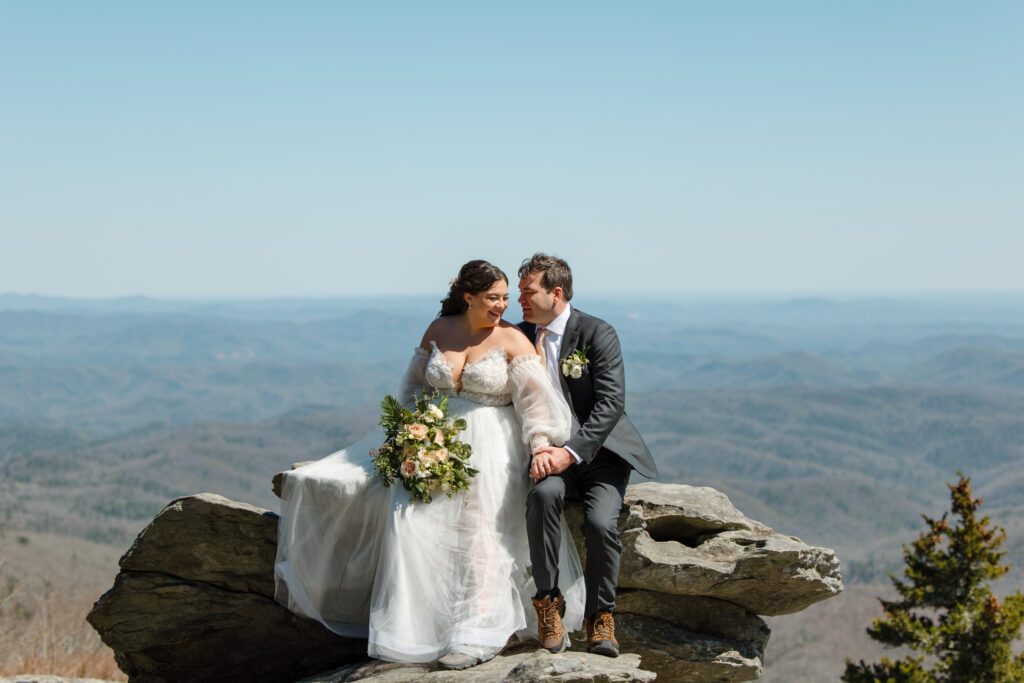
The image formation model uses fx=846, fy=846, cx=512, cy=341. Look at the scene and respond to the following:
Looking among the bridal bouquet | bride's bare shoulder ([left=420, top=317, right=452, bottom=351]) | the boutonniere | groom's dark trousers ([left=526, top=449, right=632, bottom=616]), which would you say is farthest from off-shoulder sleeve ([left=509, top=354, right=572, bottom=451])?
bride's bare shoulder ([left=420, top=317, right=452, bottom=351])

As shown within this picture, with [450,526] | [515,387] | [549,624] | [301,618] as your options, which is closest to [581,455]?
[515,387]

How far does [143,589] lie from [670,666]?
5.74 m

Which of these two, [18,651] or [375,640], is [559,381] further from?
[18,651]

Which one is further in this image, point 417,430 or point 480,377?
point 480,377

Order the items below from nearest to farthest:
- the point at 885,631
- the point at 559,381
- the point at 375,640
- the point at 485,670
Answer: the point at 485,670
the point at 375,640
the point at 559,381
the point at 885,631

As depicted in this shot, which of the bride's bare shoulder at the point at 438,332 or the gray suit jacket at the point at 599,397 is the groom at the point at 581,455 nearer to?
the gray suit jacket at the point at 599,397

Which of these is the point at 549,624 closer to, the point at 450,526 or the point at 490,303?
the point at 450,526

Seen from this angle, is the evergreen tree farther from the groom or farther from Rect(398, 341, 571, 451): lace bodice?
Rect(398, 341, 571, 451): lace bodice

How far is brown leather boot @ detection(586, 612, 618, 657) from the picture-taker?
7285mm

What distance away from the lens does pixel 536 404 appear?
7.90 m

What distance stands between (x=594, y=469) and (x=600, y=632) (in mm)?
1484

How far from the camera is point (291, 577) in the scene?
8.40 meters

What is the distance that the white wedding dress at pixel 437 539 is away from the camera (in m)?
7.34

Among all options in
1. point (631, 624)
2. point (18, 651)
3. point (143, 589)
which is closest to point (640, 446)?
point (631, 624)
